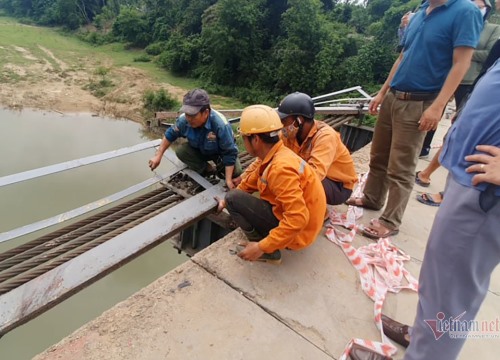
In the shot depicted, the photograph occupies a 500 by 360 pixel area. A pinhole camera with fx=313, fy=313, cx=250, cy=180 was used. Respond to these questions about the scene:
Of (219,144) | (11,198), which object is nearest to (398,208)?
(219,144)

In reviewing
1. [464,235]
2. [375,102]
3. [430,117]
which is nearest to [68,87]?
[375,102]

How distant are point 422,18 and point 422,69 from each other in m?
0.35

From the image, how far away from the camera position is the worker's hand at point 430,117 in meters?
2.04

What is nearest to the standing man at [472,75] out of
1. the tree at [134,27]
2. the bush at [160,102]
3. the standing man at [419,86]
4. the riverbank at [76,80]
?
the standing man at [419,86]

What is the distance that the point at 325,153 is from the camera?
226cm

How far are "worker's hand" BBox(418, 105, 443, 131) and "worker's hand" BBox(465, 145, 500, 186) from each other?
1043mm

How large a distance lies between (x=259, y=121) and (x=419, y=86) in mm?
1233

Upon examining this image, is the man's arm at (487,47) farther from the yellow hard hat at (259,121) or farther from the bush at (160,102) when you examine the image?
the bush at (160,102)

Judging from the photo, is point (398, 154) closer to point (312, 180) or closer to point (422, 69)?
point (422, 69)

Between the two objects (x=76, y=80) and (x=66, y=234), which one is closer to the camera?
(x=66, y=234)

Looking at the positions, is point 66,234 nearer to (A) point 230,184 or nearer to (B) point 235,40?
(A) point 230,184

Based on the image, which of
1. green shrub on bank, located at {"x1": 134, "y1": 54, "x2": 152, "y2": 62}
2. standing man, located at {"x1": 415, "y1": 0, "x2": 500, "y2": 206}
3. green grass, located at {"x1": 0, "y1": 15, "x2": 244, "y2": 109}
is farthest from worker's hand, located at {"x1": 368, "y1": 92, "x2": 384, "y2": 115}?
green shrub on bank, located at {"x1": 134, "y1": 54, "x2": 152, "y2": 62}

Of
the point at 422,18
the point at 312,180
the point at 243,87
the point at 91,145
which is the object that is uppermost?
the point at 422,18

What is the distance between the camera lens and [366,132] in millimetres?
5980
